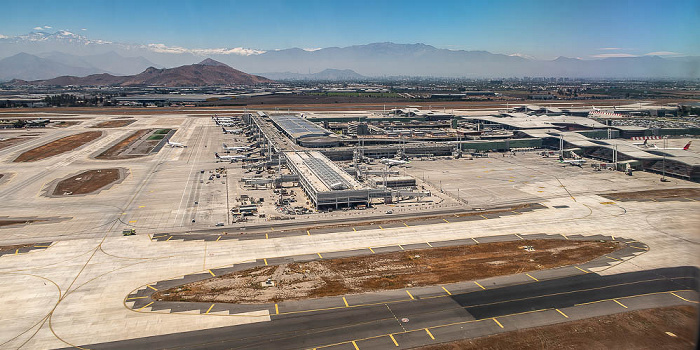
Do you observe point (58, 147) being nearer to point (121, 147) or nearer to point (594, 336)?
point (121, 147)

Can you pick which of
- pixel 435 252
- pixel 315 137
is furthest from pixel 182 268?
pixel 315 137

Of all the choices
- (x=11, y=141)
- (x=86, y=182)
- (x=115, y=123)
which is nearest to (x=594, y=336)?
(x=86, y=182)

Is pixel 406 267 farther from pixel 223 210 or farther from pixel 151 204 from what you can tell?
pixel 151 204

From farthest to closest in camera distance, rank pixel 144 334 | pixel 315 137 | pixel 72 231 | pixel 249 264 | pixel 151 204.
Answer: pixel 315 137 < pixel 151 204 < pixel 72 231 < pixel 249 264 < pixel 144 334

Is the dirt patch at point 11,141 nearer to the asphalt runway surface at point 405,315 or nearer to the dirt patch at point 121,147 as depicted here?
the dirt patch at point 121,147

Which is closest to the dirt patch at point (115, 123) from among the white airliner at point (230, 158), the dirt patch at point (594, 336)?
the white airliner at point (230, 158)

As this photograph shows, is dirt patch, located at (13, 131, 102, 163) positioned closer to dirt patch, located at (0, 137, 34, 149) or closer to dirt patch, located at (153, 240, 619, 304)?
dirt patch, located at (0, 137, 34, 149)
